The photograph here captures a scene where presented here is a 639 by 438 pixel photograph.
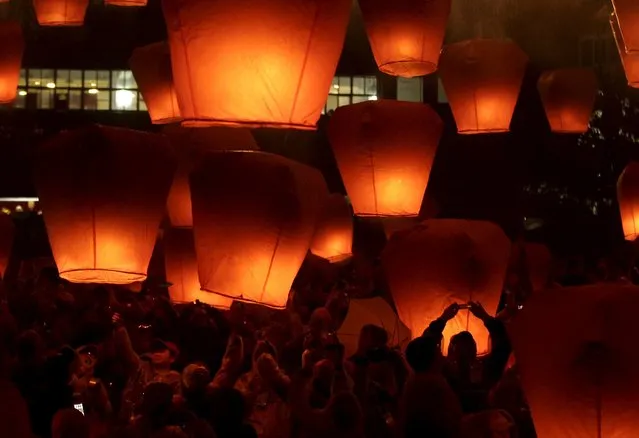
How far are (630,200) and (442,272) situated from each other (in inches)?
163

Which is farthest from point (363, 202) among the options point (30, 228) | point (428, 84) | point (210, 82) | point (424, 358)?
point (428, 84)

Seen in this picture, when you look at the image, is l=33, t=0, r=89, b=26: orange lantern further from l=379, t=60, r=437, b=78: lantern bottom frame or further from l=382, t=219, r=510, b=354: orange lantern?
l=382, t=219, r=510, b=354: orange lantern

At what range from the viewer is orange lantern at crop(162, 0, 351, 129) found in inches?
137

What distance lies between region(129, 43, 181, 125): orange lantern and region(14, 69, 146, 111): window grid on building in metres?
19.1

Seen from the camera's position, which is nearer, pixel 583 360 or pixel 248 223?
pixel 583 360

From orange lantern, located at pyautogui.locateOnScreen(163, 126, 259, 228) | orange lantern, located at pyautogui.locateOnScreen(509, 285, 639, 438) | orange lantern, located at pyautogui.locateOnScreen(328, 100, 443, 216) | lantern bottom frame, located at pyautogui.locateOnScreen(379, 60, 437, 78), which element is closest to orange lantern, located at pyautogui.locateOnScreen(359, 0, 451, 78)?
lantern bottom frame, located at pyautogui.locateOnScreen(379, 60, 437, 78)

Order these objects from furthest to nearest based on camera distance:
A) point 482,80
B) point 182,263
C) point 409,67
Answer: point 182,263 < point 482,80 < point 409,67

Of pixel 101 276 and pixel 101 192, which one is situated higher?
pixel 101 192

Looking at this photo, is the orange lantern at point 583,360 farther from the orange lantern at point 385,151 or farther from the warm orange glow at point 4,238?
the warm orange glow at point 4,238

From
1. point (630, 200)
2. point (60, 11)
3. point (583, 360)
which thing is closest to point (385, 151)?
point (60, 11)

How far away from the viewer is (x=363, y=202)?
6141mm

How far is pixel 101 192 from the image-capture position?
15.3ft

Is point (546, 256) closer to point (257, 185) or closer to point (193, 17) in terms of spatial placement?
point (257, 185)

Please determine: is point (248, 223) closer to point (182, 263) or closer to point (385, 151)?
point (385, 151)
